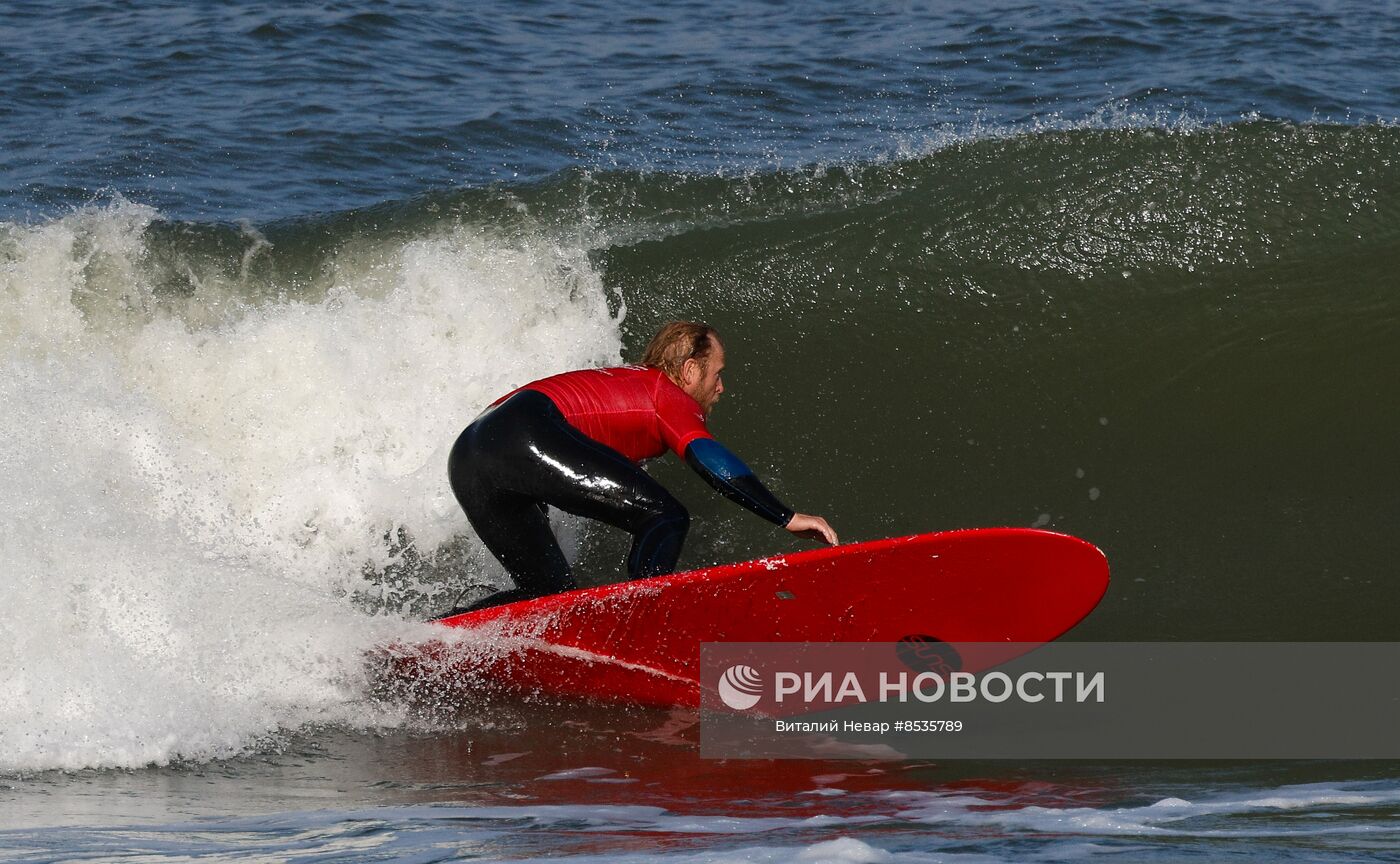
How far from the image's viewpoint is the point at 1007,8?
478 inches

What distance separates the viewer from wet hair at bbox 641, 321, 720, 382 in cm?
474

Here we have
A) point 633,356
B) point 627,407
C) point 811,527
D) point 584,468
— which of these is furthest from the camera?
point 633,356

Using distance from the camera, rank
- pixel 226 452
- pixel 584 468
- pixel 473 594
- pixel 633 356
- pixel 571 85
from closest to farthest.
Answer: pixel 584 468 → pixel 473 594 → pixel 226 452 → pixel 633 356 → pixel 571 85

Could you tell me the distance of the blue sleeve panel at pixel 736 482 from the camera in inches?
175

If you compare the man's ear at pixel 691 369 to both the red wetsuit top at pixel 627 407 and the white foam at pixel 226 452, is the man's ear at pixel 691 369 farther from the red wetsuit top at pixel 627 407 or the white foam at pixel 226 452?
the white foam at pixel 226 452

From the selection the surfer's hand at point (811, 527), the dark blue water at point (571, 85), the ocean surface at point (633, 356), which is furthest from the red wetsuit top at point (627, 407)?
the dark blue water at point (571, 85)

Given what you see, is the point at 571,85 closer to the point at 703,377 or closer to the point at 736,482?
the point at 703,377

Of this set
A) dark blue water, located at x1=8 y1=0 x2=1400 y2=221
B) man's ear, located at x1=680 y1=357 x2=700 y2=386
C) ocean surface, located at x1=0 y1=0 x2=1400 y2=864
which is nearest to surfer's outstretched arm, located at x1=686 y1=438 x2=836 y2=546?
man's ear, located at x1=680 y1=357 x2=700 y2=386

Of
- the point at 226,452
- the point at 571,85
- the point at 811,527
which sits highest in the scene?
the point at 571,85

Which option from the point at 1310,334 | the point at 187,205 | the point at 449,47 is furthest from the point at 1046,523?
the point at 449,47

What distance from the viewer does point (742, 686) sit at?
462 cm

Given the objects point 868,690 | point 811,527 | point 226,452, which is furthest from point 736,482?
point 226,452

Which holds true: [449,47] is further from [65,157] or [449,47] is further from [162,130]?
[65,157]

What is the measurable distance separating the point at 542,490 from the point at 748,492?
69 centimetres
